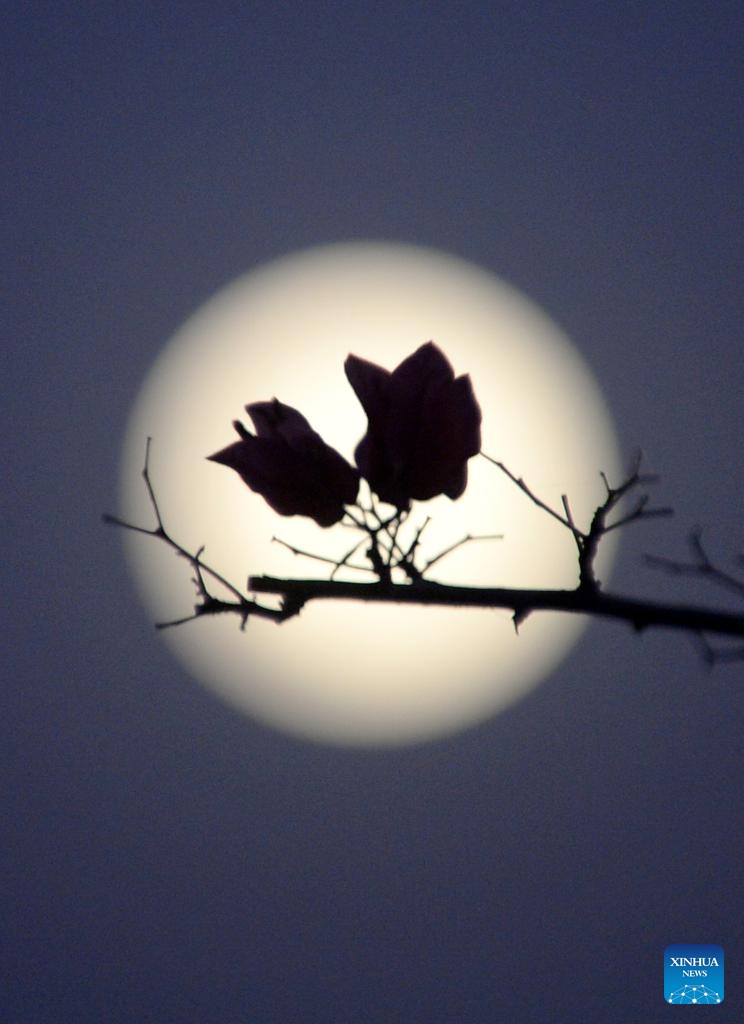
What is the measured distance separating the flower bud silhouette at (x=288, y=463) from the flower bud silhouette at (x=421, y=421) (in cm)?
5

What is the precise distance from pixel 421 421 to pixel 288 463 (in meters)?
0.21

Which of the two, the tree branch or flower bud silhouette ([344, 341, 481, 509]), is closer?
the tree branch

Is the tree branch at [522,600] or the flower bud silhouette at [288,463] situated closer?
the tree branch at [522,600]

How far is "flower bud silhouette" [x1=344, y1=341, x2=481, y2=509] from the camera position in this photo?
1.41 m

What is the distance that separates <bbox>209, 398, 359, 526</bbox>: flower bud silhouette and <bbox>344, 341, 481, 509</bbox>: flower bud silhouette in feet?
0.17

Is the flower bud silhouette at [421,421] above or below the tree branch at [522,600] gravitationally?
above

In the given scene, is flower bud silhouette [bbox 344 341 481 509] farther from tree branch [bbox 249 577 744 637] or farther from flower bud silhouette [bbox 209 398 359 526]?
tree branch [bbox 249 577 744 637]

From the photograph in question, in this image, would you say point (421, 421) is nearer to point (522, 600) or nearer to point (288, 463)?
point (288, 463)

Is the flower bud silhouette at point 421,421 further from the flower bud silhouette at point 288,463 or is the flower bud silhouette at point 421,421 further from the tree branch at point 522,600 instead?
the tree branch at point 522,600

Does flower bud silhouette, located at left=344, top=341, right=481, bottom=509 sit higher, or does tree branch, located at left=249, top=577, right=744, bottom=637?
flower bud silhouette, located at left=344, top=341, right=481, bottom=509

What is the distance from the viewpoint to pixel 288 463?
145 cm

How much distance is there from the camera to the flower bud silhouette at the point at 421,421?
1.41 m

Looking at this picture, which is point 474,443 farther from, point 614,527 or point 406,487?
point 614,527

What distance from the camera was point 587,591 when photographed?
1315 millimetres
